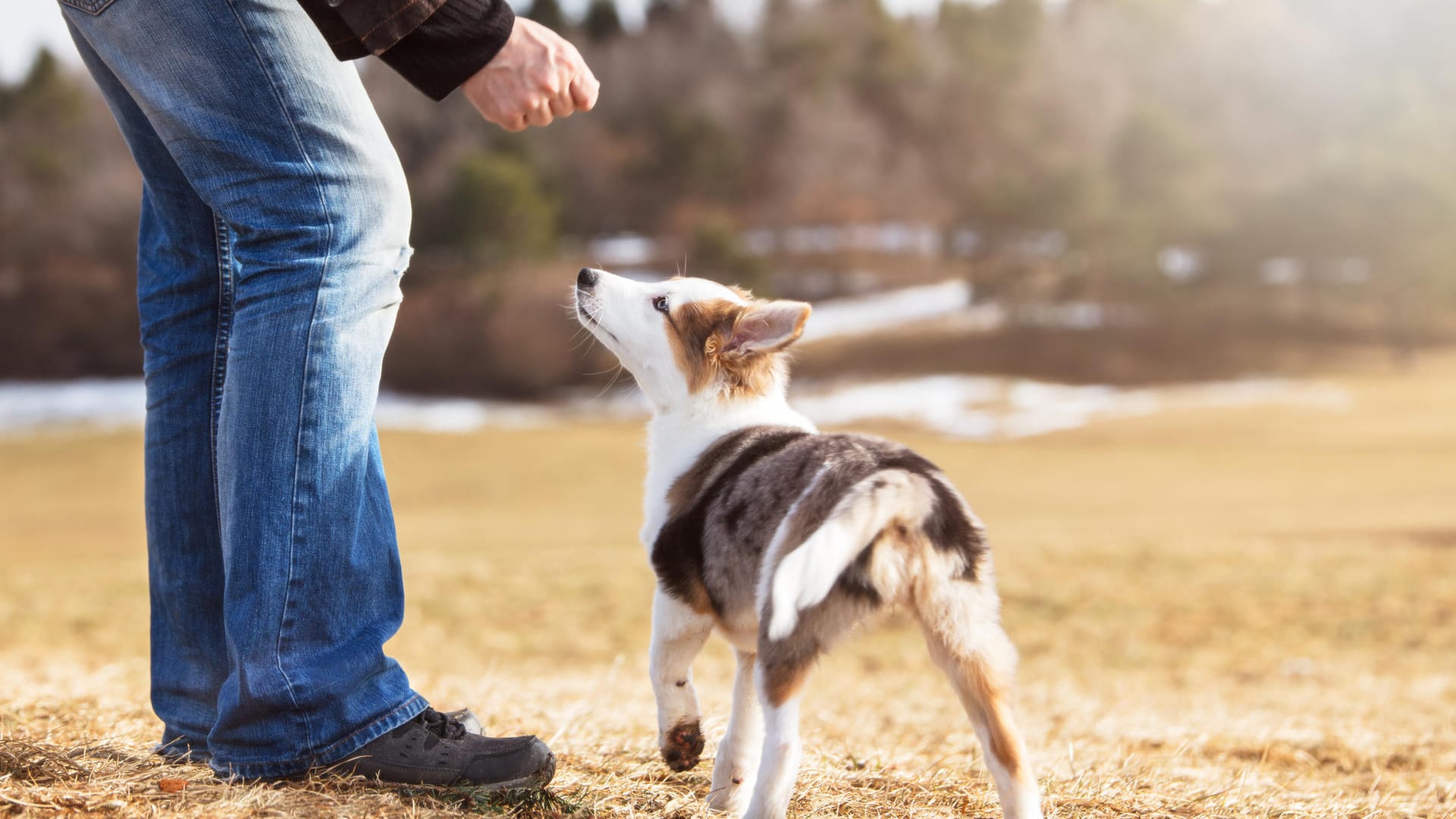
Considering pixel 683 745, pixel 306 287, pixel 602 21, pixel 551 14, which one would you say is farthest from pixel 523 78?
pixel 602 21

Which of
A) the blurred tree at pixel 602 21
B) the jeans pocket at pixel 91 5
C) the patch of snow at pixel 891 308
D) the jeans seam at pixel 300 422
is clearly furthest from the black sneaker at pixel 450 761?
the blurred tree at pixel 602 21

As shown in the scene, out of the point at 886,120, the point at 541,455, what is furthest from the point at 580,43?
the point at 541,455

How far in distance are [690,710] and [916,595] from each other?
20.5 inches

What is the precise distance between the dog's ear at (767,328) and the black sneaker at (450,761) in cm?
74

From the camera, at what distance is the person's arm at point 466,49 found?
1365 millimetres

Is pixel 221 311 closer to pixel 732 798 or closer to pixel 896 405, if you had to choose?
pixel 732 798

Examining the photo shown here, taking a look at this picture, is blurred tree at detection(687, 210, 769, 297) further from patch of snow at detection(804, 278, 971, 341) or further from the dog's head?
the dog's head

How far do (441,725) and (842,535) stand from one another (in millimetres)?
689

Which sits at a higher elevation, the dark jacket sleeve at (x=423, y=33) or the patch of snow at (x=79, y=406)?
the dark jacket sleeve at (x=423, y=33)

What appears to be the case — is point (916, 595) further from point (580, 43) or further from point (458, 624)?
point (580, 43)

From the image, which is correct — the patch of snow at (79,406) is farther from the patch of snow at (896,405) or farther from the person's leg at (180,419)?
the person's leg at (180,419)

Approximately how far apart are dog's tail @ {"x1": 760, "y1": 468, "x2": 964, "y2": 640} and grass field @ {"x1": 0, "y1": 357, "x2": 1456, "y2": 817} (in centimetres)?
16

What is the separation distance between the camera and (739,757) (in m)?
1.66

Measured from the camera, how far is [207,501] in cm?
174
